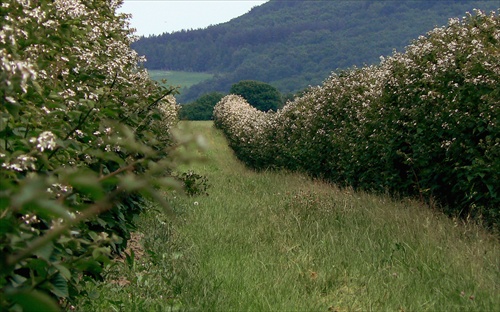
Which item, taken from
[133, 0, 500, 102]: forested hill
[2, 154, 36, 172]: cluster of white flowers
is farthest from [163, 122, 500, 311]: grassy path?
[133, 0, 500, 102]: forested hill

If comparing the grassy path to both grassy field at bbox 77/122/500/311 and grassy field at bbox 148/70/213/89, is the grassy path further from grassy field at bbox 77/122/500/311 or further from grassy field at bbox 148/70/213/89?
grassy field at bbox 148/70/213/89

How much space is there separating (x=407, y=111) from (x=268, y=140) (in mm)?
12572

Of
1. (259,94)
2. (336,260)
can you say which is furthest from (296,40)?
(336,260)

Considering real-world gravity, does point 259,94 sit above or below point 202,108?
above

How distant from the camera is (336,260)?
6.02 m

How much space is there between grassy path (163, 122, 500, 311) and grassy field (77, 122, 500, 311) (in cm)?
1

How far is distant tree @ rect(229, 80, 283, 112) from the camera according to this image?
258ft

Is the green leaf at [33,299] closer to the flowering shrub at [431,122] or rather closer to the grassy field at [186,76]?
the flowering shrub at [431,122]

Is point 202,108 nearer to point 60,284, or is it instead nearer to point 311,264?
point 311,264

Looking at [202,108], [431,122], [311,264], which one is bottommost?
[202,108]

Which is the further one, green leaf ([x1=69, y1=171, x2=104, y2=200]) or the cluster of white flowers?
the cluster of white flowers

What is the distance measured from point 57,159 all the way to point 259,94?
251 feet

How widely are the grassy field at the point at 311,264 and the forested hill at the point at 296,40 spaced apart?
336 feet

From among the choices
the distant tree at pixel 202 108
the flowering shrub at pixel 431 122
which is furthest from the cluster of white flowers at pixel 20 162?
the distant tree at pixel 202 108
